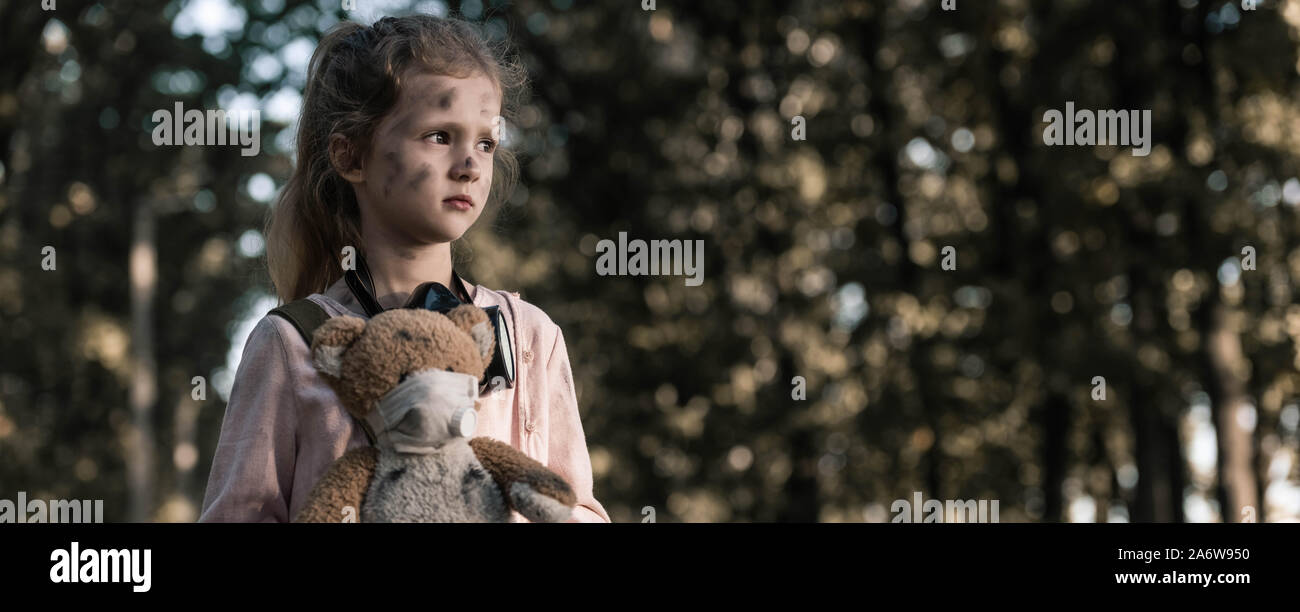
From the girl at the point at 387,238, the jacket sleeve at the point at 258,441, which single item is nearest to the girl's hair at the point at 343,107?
the girl at the point at 387,238

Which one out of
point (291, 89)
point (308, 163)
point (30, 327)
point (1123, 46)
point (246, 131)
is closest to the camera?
point (308, 163)

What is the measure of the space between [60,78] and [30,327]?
12.3 ft

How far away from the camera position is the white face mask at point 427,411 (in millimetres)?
2516

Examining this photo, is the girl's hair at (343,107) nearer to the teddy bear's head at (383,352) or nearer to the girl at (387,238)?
the girl at (387,238)

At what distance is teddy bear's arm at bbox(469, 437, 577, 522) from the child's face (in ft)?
1.58

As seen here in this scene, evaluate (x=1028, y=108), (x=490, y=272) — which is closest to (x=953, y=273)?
(x=1028, y=108)

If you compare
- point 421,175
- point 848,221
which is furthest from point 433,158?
point 848,221

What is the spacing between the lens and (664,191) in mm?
15070

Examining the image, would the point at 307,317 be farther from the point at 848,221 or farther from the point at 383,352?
→ the point at 848,221

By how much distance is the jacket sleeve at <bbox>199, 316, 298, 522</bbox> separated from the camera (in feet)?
8.69

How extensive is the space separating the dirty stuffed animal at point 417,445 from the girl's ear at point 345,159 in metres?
0.46

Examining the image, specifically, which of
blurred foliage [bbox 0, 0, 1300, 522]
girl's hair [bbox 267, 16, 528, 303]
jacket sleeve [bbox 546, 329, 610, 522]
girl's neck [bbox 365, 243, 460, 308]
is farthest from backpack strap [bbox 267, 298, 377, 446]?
blurred foliage [bbox 0, 0, 1300, 522]
